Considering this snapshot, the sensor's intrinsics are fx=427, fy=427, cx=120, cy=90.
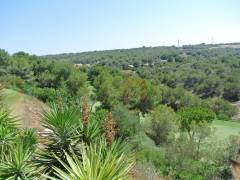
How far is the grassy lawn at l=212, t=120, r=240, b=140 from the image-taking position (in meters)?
55.3

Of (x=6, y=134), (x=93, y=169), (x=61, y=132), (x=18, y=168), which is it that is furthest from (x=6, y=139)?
(x=93, y=169)

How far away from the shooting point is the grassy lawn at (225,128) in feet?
181

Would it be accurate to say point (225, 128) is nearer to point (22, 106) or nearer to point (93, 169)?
point (22, 106)

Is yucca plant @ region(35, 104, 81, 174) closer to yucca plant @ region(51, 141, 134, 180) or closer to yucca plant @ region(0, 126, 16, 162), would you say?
yucca plant @ region(0, 126, 16, 162)

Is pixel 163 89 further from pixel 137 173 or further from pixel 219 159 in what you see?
pixel 137 173

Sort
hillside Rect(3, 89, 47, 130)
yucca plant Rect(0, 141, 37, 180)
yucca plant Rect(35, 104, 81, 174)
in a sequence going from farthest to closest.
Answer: hillside Rect(3, 89, 47, 130)
yucca plant Rect(35, 104, 81, 174)
yucca plant Rect(0, 141, 37, 180)

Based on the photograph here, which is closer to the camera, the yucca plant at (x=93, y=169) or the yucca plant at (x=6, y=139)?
the yucca plant at (x=93, y=169)

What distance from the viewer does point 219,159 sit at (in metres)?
36.5

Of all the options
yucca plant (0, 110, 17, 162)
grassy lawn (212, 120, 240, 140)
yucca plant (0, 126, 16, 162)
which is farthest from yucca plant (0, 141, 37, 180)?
grassy lawn (212, 120, 240, 140)

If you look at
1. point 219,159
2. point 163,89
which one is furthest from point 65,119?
point 163,89

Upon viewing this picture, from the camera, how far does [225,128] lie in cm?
5875

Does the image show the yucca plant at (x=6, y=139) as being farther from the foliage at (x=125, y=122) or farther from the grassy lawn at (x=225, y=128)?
the grassy lawn at (x=225, y=128)

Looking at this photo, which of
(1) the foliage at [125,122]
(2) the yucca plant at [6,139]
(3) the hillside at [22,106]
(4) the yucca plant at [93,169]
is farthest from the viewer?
(1) the foliage at [125,122]

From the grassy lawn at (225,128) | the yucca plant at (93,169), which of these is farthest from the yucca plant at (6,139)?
the grassy lawn at (225,128)
